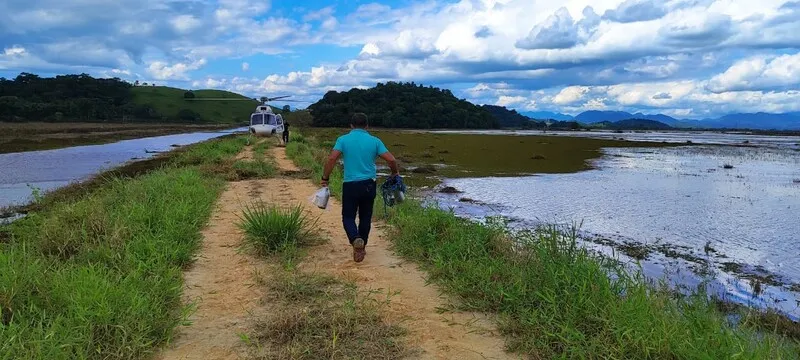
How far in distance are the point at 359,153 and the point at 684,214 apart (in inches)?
455

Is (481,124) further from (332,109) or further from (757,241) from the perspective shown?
(757,241)

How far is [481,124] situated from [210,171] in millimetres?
108446

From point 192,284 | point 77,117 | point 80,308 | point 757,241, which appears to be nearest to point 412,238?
point 192,284

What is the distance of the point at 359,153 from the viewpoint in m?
6.85

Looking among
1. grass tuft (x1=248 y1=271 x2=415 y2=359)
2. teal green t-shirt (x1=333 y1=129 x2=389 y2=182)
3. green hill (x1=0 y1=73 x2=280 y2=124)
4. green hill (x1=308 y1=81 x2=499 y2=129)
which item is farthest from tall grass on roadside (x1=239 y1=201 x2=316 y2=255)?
green hill (x1=308 y1=81 x2=499 y2=129)

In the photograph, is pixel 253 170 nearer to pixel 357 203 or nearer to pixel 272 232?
pixel 272 232

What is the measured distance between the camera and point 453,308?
209 inches

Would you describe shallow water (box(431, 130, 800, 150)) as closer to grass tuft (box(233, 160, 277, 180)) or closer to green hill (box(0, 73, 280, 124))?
green hill (box(0, 73, 280, 124))

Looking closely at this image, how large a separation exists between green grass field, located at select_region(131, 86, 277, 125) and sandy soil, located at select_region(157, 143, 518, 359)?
416 ft

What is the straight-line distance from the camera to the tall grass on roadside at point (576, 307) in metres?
3.98

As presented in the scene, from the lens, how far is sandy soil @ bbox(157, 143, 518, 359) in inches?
171

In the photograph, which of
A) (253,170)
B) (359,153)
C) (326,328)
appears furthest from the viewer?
(253,170)

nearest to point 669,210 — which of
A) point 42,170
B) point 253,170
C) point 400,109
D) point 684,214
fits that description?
point 684,214

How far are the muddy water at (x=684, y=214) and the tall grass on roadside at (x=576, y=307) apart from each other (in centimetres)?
288
